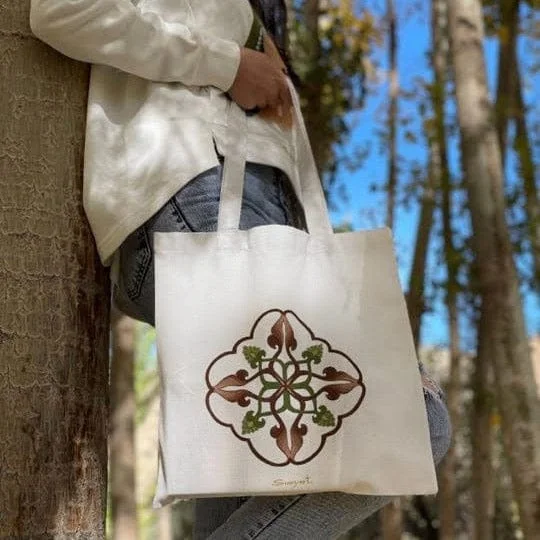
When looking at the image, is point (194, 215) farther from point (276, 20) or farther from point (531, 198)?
point (531, 198)

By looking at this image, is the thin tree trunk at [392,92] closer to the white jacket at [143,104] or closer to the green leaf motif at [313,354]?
the white jacket at [143,104]

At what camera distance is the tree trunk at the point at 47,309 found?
1.56 m

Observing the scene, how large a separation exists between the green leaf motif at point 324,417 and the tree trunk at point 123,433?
449cm

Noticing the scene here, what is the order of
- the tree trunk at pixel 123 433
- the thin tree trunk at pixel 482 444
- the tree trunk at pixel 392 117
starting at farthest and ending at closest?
the tree trunk at pixel 392 117
the thin tree trunk at pixel 482 444
the tree trunk at pixel 123 433

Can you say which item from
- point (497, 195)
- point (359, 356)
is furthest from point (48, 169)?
point (497, 195)

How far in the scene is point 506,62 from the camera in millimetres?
7531

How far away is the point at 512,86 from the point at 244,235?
22.5ft

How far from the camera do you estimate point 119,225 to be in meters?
1.64

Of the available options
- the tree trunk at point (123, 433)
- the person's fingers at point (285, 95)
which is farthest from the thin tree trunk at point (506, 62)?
the person's fingers at point (285, 95)

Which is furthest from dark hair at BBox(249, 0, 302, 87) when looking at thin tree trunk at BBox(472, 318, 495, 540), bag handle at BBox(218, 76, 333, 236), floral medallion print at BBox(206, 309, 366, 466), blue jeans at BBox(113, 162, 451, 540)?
thin tree trunk at BBox(472, 318, 495, 540)

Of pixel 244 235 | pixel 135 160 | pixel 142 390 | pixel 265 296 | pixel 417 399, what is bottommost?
pixel 417 399

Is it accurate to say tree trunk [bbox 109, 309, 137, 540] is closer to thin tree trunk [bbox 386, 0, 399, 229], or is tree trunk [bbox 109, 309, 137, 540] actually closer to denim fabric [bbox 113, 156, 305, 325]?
thin tree trunk [bbox 386, 0, 399, 229]

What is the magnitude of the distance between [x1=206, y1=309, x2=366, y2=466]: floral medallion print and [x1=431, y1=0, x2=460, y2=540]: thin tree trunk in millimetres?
5484

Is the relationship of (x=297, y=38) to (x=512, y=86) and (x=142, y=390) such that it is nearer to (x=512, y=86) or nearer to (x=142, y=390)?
(x=512, y=86)
